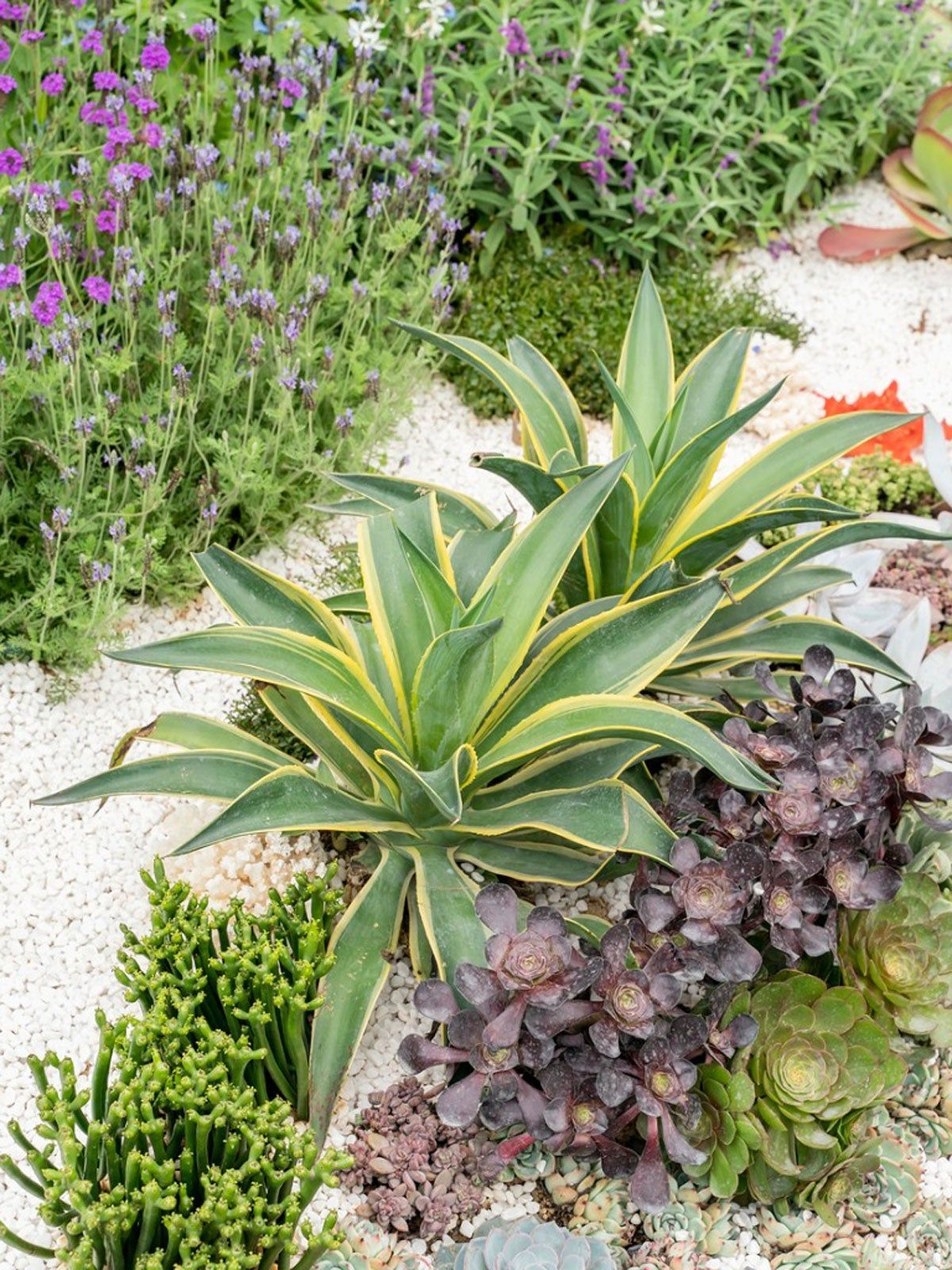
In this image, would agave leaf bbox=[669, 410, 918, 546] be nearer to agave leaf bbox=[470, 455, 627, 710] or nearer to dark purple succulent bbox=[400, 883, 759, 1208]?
agave leaf bbox=[470, 455, 627, 710]

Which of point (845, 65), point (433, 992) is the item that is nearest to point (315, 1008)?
point (433, 992)

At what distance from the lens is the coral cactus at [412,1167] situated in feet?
7.50

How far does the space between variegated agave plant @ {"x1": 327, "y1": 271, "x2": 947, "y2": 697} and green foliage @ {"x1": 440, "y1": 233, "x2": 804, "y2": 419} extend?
116 cm

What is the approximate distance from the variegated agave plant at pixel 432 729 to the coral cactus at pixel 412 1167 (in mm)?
141

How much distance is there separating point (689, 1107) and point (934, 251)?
446 centimetres

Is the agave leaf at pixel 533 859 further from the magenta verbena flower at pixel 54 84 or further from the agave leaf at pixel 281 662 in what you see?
the magenta verbena flower at pixel 54 84

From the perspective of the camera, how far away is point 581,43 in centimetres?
468

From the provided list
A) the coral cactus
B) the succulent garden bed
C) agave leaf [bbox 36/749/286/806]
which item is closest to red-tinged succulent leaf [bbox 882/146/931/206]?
the succulent garden bed

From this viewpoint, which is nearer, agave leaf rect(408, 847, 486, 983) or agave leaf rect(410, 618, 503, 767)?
agave leaf rect(410, 618, 503, 767)

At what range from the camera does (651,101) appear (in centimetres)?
481

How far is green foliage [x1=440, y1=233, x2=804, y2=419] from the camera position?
4.45m

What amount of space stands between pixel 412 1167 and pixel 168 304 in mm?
2224

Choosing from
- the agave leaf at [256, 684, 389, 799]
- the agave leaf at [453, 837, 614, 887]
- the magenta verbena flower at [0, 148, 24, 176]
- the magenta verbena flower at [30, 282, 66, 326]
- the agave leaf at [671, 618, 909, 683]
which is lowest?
the agave leaf at [453, 837, 614, 887]

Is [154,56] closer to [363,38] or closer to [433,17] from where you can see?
[363,38]
